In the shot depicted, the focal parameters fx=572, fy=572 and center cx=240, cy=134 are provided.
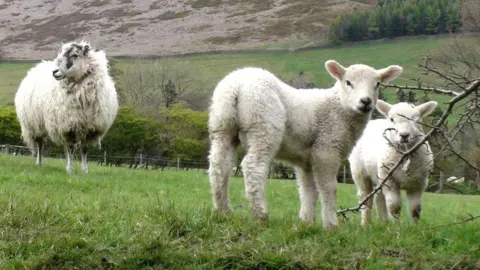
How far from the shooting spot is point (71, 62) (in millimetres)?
14641

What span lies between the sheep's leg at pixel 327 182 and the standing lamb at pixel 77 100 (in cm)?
855

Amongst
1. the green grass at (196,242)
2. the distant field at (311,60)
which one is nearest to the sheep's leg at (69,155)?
the green grass at (196,242)

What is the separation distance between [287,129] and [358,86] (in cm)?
112

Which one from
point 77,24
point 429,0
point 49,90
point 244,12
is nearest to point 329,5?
point 244,12

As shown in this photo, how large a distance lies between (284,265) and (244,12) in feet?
583

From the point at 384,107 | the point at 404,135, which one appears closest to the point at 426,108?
the point at 384,107

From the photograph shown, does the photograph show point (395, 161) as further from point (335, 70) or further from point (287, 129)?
point (287, 129)

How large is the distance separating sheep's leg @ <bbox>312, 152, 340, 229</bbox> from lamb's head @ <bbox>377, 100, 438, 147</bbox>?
8.38 feet

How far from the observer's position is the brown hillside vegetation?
14838 centimetres

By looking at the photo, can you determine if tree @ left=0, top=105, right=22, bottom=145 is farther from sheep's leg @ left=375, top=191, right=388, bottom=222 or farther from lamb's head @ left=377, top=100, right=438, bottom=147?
lamb's head @ left=377, top=100, right=438, bottom=147

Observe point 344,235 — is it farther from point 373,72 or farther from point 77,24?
point 77,24

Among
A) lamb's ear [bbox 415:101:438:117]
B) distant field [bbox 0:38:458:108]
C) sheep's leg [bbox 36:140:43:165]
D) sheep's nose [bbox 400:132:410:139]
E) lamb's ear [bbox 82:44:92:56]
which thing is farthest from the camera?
distant field [bbox 0:38:458:108]

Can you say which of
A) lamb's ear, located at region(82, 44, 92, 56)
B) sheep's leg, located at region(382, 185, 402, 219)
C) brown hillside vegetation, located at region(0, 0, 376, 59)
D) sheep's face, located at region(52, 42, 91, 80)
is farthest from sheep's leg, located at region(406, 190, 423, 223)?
brown hillside vegetation, located at region(0, 0, 376, 59)

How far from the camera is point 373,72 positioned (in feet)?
24.9
